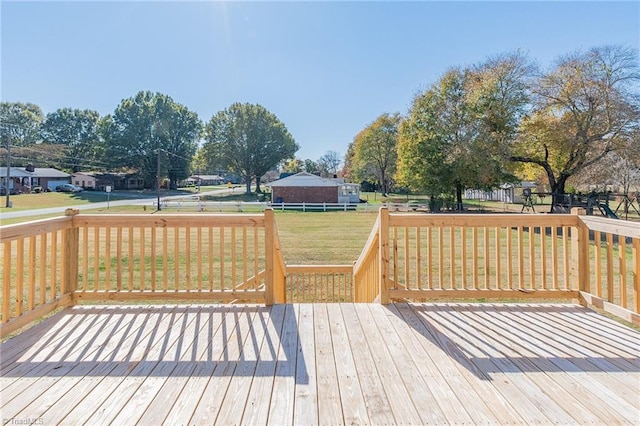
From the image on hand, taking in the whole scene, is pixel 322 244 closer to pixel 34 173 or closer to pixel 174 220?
pixel 174 220

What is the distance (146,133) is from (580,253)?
46924 mm

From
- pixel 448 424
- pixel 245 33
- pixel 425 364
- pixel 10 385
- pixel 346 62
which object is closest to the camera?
pixel 448 424

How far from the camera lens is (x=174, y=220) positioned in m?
3.30

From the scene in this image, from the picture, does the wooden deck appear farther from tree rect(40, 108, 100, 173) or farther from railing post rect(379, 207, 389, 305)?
tree rect(40, 108, 100, 173)

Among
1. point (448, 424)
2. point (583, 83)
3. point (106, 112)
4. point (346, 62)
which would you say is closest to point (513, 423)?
point (448, 424)

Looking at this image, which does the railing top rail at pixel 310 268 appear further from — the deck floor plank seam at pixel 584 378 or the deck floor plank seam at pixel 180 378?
the deck floor plank seam at pixel 584 378

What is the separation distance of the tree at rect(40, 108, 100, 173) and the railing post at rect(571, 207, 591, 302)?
5932cm

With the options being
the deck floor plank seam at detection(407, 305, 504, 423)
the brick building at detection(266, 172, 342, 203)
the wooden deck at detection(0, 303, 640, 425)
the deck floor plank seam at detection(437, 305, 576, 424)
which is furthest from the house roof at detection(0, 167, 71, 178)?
the deck floor plank seam at detection(437, 305, 576, 424)

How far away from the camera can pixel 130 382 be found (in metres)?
1.98

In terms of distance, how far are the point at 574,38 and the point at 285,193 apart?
69.7 ft

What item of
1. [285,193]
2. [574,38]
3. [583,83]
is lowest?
[285,193]

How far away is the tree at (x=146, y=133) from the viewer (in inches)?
1622

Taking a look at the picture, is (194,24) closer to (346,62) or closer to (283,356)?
(346,62)

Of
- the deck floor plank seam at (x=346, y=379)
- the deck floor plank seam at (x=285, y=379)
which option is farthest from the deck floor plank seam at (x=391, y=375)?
the deck floor plank seam at (x=285, y=379)
